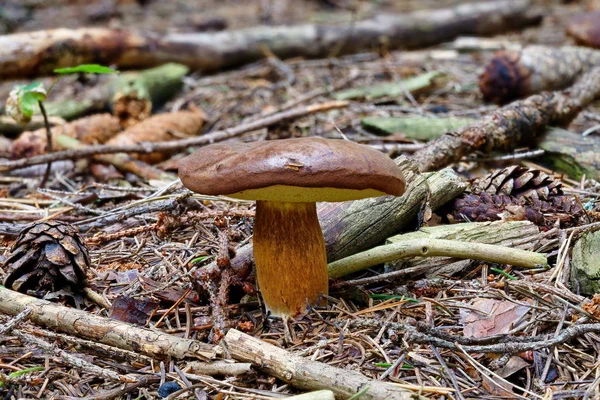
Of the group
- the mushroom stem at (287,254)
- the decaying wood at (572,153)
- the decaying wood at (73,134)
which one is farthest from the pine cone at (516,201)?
the decaying wood at (73,134)

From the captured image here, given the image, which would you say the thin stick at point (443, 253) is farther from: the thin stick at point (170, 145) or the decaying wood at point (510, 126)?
the thin stick at point (170, 145)

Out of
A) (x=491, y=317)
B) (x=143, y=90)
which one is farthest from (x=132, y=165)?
(x=491, y=317)

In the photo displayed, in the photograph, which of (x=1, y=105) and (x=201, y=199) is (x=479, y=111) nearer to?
(x=201, y=199)

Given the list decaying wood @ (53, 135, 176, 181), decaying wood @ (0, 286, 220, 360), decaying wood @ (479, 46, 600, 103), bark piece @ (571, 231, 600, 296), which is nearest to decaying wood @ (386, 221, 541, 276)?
bark piece @ (571, 231, 600, 296)

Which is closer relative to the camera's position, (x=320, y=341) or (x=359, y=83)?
(x=320, y=341)

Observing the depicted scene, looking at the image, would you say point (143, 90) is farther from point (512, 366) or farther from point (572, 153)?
point (512, 366)

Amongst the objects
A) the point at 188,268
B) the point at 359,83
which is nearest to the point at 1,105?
the point at 359,83
